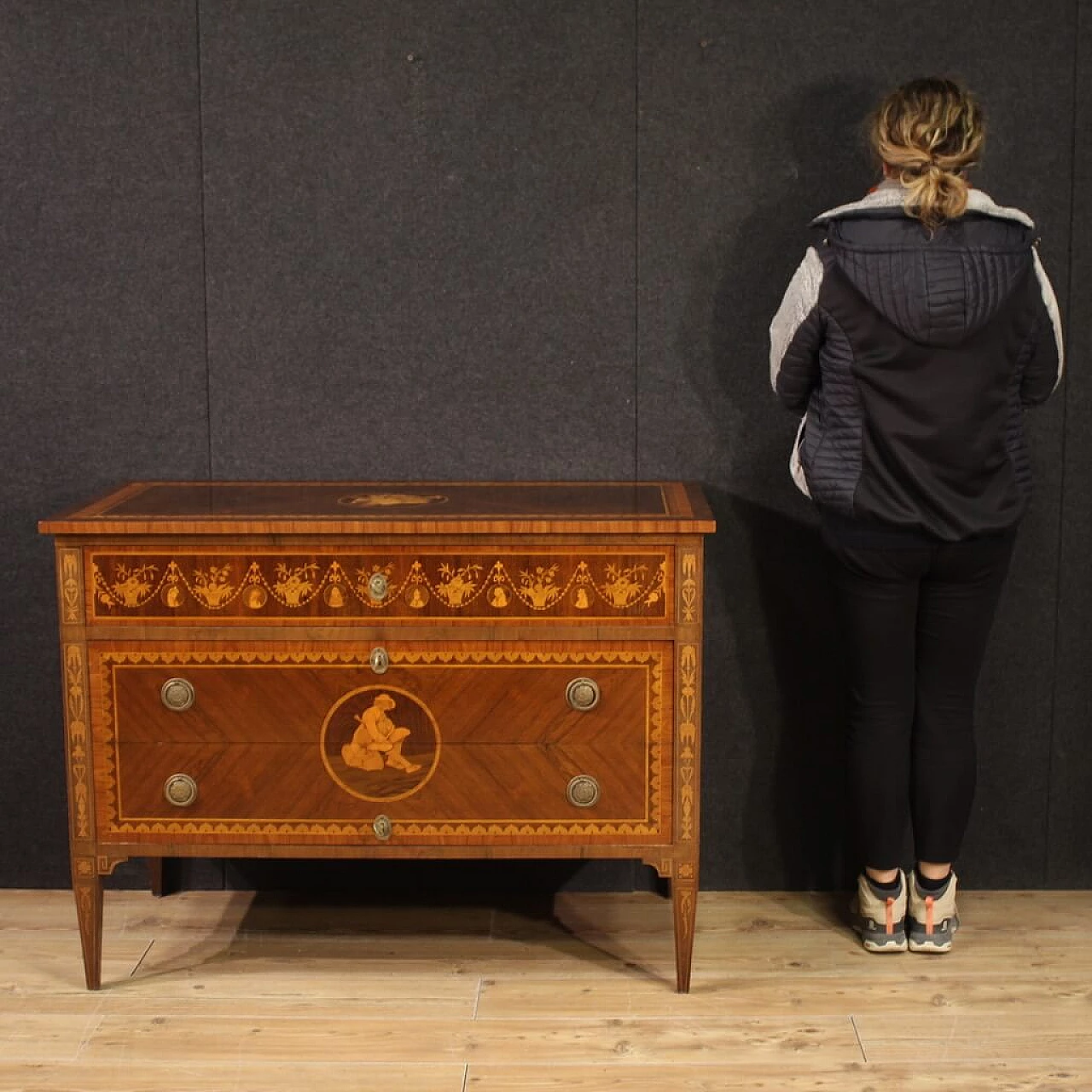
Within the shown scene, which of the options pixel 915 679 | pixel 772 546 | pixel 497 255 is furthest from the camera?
pixel 772 546

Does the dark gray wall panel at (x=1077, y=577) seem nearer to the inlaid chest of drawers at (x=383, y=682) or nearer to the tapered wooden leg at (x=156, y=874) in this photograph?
the inlaid chest of drawers at (x=383, y=682)

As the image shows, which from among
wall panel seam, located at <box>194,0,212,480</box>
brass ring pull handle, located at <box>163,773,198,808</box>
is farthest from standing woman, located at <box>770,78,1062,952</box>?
brass ring pull handle, located at <box>163,773,198,808</box>

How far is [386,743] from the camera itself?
2836 mm

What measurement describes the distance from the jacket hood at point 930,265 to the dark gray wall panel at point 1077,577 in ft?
1.54

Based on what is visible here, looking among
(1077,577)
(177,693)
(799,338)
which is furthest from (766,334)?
(177,693)

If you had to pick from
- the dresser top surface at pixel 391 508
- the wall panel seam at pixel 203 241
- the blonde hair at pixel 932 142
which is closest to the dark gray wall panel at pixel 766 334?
the dresser top surface at pixel 391 508

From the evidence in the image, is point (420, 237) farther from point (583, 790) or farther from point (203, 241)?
point (583, 790)

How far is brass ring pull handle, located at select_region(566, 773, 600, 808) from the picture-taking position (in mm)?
2836

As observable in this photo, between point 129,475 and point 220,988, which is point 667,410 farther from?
point 220,988

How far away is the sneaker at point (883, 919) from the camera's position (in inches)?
121

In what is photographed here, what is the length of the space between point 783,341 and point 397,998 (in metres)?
1.42

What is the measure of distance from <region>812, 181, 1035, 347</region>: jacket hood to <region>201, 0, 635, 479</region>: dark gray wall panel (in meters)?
0.58

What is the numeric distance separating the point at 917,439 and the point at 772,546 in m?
0.55

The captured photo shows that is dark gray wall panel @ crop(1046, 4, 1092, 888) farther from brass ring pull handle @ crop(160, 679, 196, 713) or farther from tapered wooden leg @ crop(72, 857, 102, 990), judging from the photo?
tapered wooden leg @ crop(72, 857, 102, 990)
